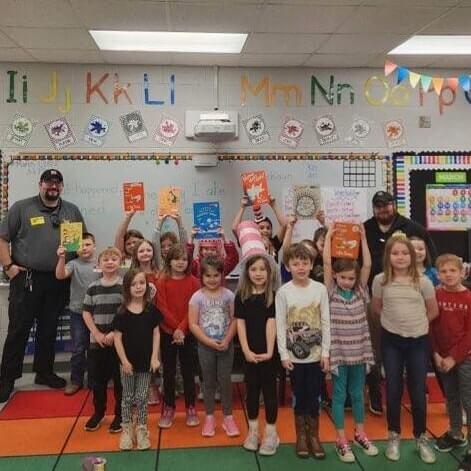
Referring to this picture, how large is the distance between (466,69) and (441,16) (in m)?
1.49

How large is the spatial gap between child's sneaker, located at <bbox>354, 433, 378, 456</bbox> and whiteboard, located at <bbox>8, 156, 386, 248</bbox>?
2186mm

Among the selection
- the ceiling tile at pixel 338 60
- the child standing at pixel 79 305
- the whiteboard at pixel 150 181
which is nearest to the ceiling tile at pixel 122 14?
the whiteboard at pixel 150 181

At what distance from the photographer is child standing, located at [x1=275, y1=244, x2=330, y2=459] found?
105 inches

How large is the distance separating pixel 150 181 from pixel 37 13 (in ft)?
5.32

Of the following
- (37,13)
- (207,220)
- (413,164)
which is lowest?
(207,220)

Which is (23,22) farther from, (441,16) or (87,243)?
(441,16)

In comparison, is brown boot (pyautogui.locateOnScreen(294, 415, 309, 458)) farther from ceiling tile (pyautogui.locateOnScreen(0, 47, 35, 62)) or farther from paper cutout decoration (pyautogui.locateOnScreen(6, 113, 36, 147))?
ceiling tile (pyautogui.locateOnScreen(0, 47, 35, 62))

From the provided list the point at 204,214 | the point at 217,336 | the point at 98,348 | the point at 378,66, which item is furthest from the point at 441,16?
the point at 98,348

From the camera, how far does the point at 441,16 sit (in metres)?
3.41

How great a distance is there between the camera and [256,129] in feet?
14.8

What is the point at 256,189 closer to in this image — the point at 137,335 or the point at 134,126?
the point at 137,335

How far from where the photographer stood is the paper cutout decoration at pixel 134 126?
4.42 metres

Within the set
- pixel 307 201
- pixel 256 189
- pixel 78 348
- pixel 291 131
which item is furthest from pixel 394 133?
pixel 78 348

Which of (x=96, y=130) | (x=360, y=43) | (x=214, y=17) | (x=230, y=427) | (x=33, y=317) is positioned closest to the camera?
(x=230, y=427)
